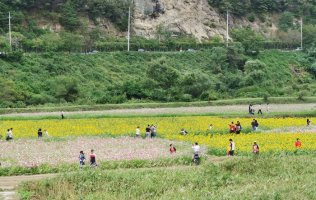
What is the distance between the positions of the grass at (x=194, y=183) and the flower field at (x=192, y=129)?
275 inches

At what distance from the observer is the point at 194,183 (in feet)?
73.7

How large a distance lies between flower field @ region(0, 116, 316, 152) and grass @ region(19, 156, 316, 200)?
6987 mm

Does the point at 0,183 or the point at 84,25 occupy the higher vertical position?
the point at 84,25

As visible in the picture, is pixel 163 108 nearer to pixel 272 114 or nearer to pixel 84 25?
pixel 272 114

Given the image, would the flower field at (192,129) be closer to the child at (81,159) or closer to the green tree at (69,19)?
the child at (81,159)

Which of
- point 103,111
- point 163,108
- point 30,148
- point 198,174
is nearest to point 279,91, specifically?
point 163,108

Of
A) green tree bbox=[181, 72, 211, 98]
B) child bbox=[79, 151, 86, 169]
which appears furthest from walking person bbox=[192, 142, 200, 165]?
green tree bbox=[181, 72, 211, 98]

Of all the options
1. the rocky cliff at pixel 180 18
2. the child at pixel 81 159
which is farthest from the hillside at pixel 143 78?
the child at pixel 81 159

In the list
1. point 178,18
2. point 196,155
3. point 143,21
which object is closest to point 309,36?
point 178,18

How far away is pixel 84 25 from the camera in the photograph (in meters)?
78.7

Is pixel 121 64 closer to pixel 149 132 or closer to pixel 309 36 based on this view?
pixel 309 36

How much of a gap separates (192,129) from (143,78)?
26161mm

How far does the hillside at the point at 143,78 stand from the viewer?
61.0 metres

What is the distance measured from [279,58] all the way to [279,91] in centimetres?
1918
